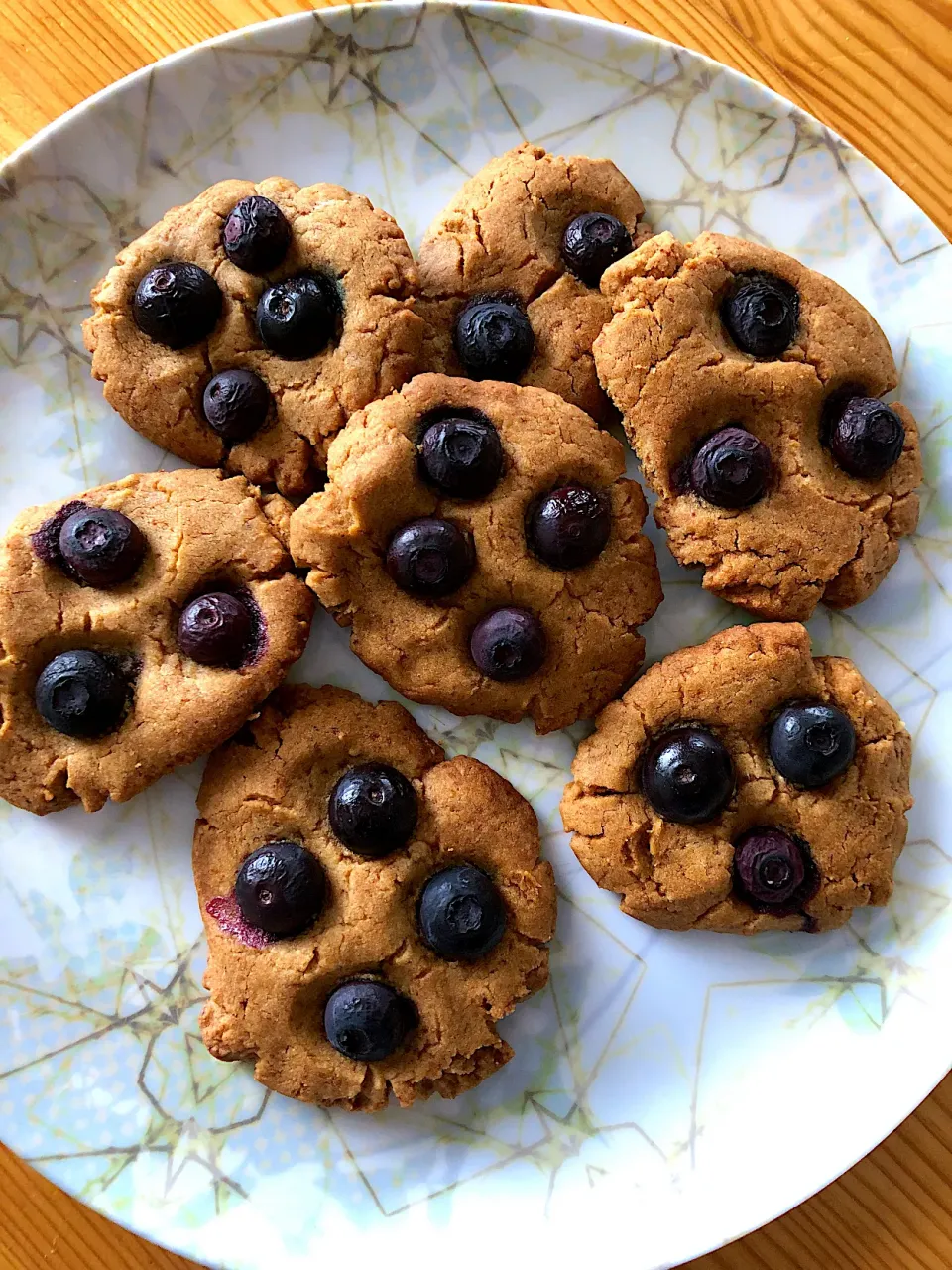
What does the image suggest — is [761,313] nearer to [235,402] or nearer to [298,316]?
[298,316]

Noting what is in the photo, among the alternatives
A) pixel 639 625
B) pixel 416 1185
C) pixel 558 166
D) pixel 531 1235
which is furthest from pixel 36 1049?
pixel 558 166

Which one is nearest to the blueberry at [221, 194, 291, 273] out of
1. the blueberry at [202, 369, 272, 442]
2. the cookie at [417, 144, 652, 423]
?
the blueberry at [202, 369, 272, 442]

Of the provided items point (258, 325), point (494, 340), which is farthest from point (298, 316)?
point (494, 340)

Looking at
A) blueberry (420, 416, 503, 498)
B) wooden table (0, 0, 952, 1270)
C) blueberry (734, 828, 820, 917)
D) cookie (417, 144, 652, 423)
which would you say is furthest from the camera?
wooden table (0, 0, 952, 1270)

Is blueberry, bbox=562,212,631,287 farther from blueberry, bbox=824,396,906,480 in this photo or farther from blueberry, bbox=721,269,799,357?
blueberry, bbox=824,396,906,480

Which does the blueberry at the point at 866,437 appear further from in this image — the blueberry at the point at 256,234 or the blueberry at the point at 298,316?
the blueberry at the point at 256,234

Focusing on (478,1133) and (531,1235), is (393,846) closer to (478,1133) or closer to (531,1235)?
(478,1133)

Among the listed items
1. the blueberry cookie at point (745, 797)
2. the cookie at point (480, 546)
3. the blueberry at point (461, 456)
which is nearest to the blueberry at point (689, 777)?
the blueberry cookie at point (745, 797)
